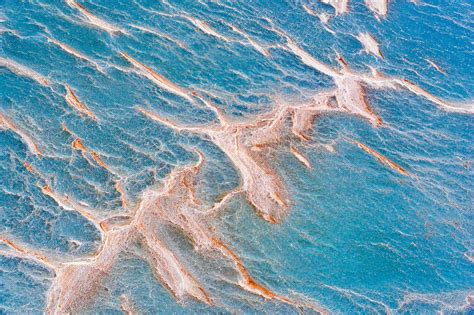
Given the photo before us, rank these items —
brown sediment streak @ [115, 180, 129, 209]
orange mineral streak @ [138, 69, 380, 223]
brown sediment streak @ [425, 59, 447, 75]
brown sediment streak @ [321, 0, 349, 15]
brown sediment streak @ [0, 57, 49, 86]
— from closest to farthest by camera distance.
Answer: brown sediment streak @ [115, 180, 129, 209] < orange mineral streak @ [138, 69, 380, 223] < brown sediment streak @ [0, 57, 49, 86] < brown sediment streak @ [425, 59, 447, 75] < brown sediment streak @ [321, 0, 349, 15]

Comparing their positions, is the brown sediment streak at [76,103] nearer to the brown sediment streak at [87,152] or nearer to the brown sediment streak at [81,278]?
the brown sediment streak at [87,152]

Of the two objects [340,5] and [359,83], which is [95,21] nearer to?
[340,5]

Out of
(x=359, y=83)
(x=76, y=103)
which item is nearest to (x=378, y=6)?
(x=359, y=83)

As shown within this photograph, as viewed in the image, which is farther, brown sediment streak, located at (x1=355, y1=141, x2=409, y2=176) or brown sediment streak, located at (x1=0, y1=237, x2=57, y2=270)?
brown sediment streak, located at (x1=355, y1=141, x2=409, y2=176)

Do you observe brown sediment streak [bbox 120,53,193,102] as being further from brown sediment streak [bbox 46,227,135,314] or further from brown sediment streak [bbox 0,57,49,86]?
brown sediment streak [bbox 46,227,135,314]

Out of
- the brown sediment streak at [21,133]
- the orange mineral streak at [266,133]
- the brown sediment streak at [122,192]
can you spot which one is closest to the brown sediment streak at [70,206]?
the brown sediment streak at [122,192]

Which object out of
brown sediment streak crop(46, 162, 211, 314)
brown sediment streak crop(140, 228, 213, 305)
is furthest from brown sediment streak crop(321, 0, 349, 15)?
brown sediment streak crop(140, 228, 213, 305)

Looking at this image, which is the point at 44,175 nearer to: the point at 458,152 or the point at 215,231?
the point at 215,231
